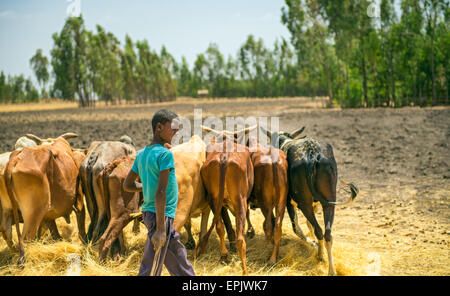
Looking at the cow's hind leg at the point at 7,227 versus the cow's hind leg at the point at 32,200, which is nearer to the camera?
the cow's hind leg at the point at 32,200

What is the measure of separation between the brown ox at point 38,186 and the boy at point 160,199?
233cm

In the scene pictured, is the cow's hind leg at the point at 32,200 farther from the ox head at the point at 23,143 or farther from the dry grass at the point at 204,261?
the ox head at the point at 23,143

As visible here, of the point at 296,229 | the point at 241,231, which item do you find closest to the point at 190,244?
the point at 296,229

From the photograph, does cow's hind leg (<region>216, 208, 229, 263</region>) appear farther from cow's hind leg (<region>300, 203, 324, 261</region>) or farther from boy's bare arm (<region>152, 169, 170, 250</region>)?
boy's bare arm (<region>152, 169, 170, 250</region>)

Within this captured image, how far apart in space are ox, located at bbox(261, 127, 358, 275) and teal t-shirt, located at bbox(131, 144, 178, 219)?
218 centimetres

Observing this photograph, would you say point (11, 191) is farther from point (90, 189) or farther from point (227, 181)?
point (227, 181)

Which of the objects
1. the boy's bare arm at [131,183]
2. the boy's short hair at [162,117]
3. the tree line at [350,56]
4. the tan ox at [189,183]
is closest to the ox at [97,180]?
the tan ox at [189,183]

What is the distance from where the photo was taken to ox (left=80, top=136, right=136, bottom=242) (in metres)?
5.45

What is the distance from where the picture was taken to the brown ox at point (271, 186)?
4965 mm

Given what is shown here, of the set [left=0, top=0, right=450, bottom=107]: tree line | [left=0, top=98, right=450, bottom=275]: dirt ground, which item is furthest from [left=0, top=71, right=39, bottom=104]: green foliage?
[left=0, top=98, right=450, bottom=275]: dirt ground

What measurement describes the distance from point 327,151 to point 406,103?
1154 inches

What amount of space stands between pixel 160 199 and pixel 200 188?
1868 mm
